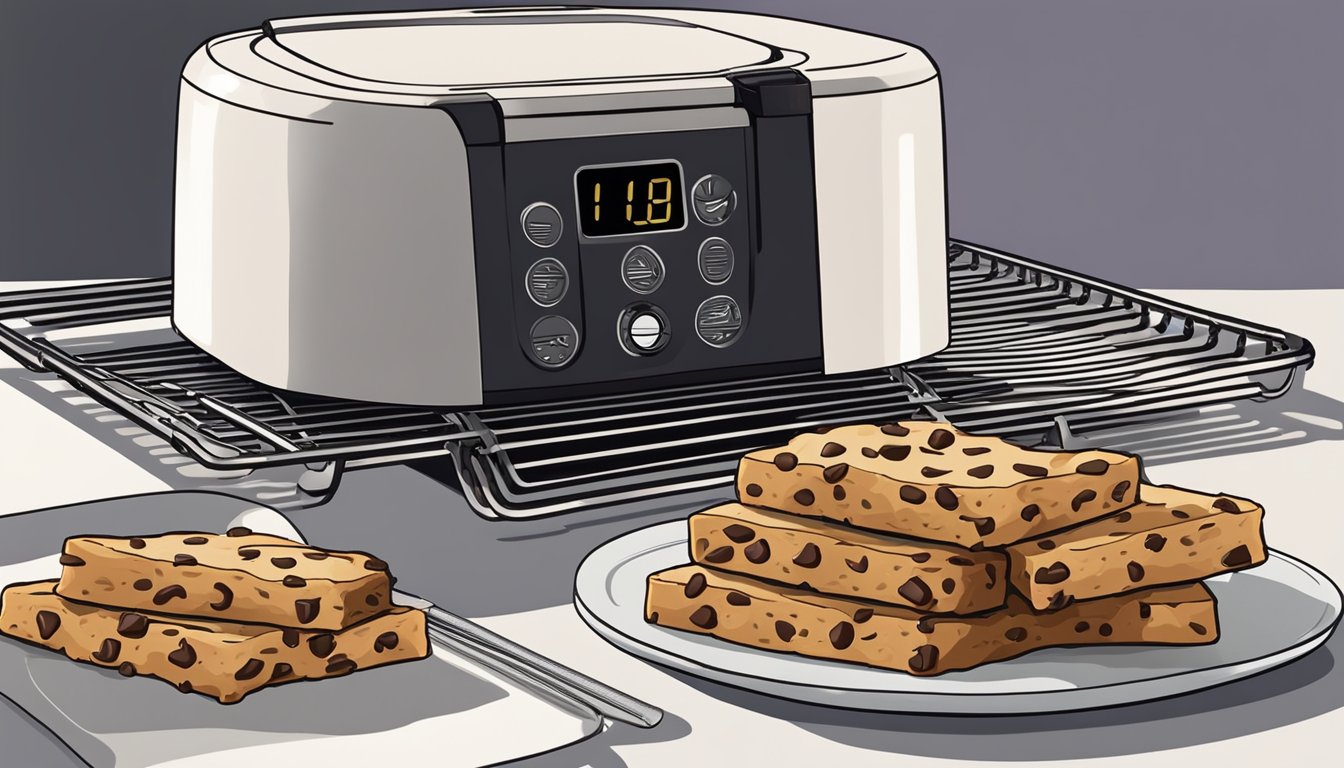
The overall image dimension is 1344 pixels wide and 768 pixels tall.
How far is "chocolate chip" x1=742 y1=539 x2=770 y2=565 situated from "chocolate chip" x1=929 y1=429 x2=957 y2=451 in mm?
78

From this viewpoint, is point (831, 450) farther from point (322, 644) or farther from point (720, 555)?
point (322, 644)

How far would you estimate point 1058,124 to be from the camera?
1615 mm

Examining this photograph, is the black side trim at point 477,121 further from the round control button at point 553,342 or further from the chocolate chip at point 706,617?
the chocolate chip at point 706,617

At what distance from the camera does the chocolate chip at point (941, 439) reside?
2.42ft

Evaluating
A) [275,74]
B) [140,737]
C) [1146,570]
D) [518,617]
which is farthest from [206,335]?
[1146,570]

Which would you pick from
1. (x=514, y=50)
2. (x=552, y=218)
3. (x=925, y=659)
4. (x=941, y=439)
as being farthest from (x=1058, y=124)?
(x=925, y=659)

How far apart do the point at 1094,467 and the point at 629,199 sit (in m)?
0.31

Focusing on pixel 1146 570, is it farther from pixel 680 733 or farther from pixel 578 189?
pixel 578 189

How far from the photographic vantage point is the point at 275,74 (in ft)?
3.10

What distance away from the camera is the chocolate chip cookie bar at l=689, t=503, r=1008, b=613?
662 millimetres

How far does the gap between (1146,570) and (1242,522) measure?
0.13 feet

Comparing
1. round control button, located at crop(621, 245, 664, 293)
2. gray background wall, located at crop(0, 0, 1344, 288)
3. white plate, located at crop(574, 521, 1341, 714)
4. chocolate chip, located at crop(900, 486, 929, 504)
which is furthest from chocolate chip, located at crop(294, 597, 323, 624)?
gray background wall, located at crop(0, 0, 1344, 288)

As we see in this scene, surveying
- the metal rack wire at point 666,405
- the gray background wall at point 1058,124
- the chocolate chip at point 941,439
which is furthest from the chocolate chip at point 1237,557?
the gray background wall at point 1058,124

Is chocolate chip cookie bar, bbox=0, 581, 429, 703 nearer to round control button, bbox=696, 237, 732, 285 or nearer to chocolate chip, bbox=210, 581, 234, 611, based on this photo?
chocolate chip, bbox=210, 581, 234, 611
